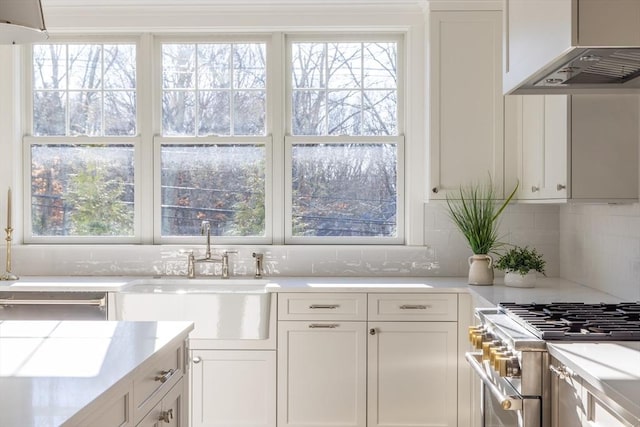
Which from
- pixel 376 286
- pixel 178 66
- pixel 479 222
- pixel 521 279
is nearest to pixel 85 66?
pixel 178 66

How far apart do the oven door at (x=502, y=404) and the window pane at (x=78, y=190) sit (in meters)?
2.52

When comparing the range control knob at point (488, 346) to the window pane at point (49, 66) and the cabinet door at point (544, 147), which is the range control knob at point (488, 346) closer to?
the cabinet door at point (544, 147)

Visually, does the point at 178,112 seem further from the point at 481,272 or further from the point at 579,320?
the point at 579,320

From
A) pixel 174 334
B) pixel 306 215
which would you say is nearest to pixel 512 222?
pixel 306 215

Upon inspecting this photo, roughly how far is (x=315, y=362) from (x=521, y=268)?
1.24 metres

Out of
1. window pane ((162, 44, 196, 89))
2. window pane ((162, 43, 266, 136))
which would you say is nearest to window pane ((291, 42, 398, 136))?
window pane ((162, 43, 266, 136))

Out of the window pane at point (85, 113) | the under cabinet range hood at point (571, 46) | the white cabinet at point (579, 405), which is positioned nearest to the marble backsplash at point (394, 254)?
the window pane at point (85, 113)

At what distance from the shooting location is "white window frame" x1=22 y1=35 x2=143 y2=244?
4.30 m

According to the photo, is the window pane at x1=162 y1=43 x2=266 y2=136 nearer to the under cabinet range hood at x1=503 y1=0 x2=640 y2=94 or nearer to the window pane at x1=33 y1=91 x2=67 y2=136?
the window pane at x1=33 y1=91 x2=67 y2=136

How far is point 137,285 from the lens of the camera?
3.91 meters

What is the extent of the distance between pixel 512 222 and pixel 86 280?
2.60 metres

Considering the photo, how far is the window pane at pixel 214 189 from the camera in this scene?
4316 mm

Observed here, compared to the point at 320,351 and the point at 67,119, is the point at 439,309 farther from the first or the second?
the point at 67,119

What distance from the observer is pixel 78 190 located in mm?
4359
